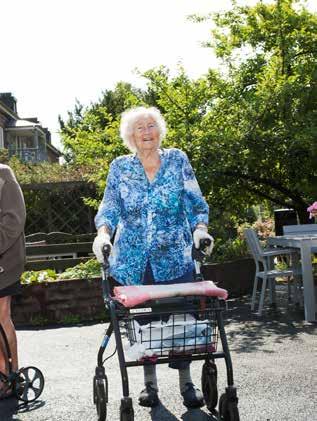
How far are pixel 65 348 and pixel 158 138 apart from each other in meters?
3.25

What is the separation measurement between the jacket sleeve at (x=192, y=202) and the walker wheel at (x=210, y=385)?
0.87 metres

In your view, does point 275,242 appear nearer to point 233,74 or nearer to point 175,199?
point 233,74

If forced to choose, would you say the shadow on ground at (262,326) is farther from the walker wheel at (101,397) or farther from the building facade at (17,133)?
the building facade at (17,133)

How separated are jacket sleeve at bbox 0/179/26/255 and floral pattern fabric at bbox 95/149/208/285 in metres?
0.73

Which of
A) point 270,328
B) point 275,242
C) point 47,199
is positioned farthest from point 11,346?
point 47,199

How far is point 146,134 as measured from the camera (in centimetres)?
437

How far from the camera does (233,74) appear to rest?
38.1 ft

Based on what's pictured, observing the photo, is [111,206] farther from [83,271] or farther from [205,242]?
[83,271]

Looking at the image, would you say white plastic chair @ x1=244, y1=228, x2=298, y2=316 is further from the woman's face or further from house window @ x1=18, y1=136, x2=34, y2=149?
house window @ x1=18, y1=136, x2=34, y2=149

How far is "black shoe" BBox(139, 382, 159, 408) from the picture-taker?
4.29 meters

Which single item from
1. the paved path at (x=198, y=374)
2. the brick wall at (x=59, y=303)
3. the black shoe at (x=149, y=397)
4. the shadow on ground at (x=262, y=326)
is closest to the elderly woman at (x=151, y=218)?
the black shoe at (x=149, y=397)

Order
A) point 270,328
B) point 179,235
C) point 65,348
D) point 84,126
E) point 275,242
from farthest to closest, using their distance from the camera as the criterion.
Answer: point 84,126 < point 275,242 < point 270,328 < point 65,348 < point 179,235

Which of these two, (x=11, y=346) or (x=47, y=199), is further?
(x=47, y=199)

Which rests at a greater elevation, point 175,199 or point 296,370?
point 175,199
